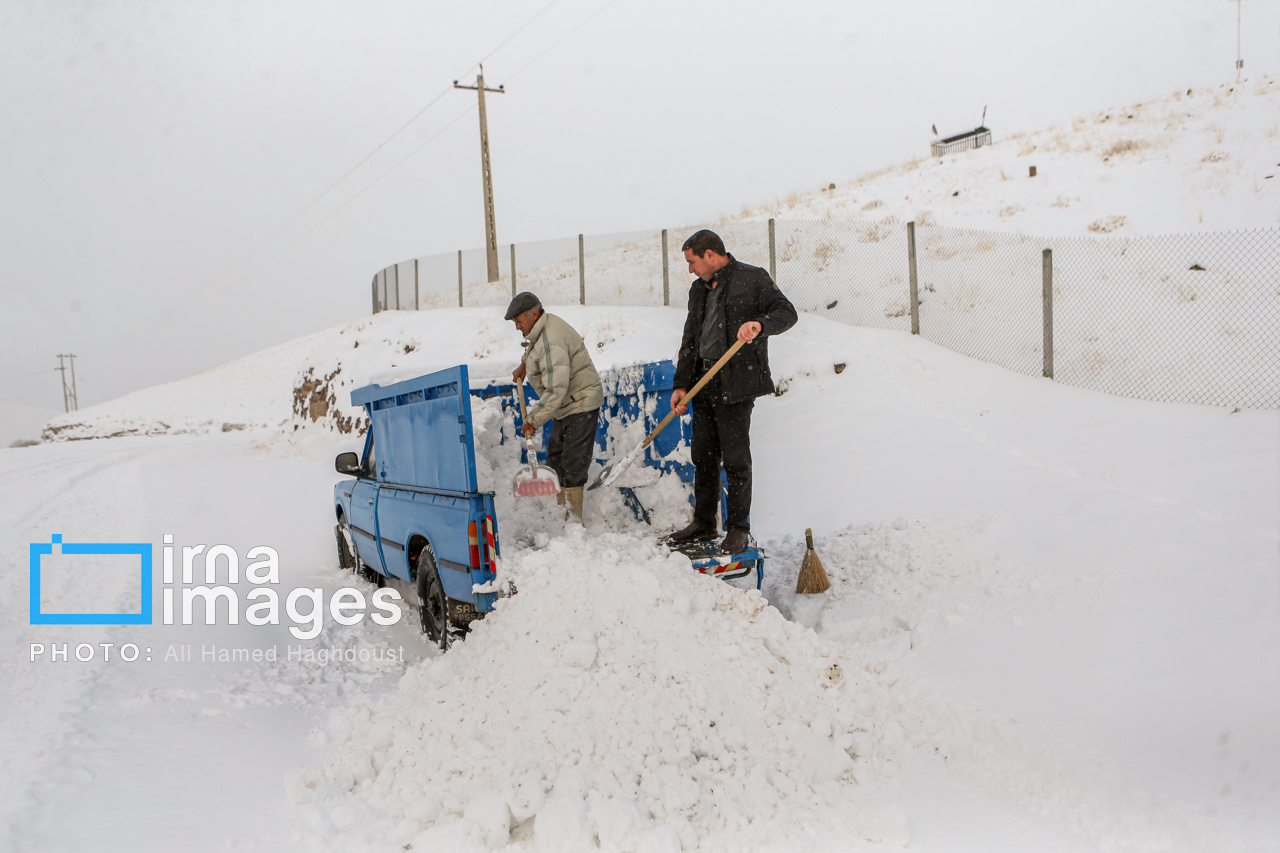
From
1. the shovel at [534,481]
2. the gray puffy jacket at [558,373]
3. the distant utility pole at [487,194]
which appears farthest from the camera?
the distant utility pole at [487,194]

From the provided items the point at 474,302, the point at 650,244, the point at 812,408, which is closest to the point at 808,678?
the point at 812,408

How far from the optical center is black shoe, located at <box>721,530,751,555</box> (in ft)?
17.2

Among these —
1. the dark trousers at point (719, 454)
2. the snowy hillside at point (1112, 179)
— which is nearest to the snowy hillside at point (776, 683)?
the dark trousers at point (719, 454)

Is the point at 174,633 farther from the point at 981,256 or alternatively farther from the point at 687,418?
the point at 981,256

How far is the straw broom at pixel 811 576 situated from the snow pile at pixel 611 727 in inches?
60.4

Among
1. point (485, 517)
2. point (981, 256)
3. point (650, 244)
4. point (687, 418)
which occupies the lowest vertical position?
point (485, 517)

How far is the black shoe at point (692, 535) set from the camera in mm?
5605

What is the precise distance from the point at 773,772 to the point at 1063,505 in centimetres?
465

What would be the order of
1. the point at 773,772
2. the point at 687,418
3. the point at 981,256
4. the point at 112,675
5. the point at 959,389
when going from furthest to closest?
the point at 981,256 < the point at 959,389 < the point at 687,418 < the point at 112,675 < the point at 773,772

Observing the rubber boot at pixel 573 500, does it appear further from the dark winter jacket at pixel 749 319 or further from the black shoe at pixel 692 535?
the dark winter jacket at pixel 749 319

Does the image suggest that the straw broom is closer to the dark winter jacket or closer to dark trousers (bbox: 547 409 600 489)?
the dark winter jacket

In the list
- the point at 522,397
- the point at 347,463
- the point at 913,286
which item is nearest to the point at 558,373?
the point at 522,397

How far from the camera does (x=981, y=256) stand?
49.5 feet

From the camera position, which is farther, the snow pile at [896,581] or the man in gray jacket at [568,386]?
the man in gray jacket at [568,386]
